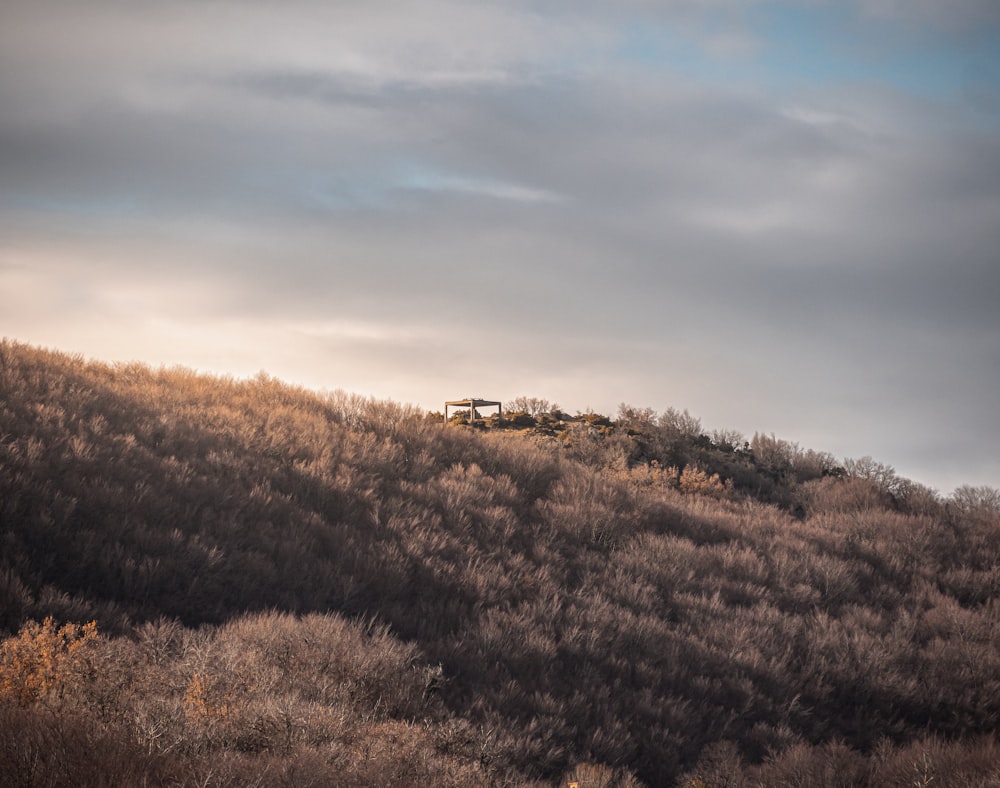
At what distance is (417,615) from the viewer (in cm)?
890

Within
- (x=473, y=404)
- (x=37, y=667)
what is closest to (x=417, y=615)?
(x=37, y=667)

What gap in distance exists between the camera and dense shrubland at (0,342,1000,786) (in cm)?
527

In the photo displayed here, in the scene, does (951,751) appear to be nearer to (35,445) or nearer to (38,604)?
(38,604)

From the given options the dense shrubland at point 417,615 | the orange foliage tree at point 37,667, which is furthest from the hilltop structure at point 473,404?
the orange foliage tree at point 37,667

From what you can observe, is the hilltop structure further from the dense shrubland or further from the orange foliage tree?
the orange foliage tree

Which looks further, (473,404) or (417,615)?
(473,404)

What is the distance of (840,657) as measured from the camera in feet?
32.2

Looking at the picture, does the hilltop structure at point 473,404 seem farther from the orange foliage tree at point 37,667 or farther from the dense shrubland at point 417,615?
the orange foliage tree at point 37,667

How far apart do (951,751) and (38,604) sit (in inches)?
382

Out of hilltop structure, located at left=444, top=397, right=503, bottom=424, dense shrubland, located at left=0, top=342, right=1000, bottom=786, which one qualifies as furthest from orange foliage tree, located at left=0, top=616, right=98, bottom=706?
hilltop structure, located at left=444, top=397, right=503, bottom=424

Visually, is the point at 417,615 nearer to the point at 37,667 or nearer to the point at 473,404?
the point at 37,667

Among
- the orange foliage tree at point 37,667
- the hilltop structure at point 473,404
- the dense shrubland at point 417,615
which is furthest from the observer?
the hilltop structure at point 473,404

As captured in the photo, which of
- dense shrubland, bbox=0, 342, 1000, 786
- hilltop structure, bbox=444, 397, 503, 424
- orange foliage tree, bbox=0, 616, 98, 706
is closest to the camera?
orange foliage tree, bbox=0, 616, 98, 706

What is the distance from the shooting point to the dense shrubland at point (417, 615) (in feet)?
17.3
